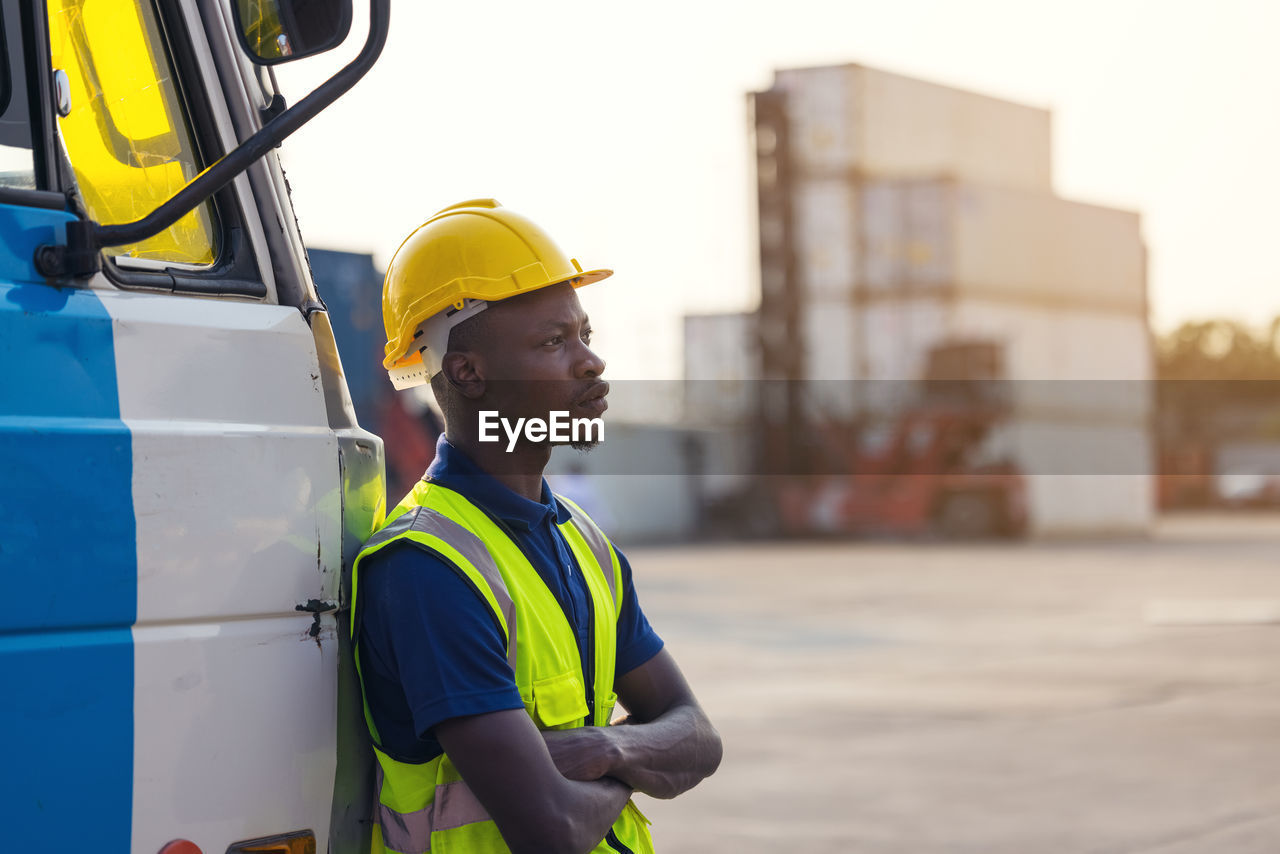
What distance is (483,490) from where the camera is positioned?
2.04m

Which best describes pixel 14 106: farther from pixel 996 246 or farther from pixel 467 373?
pixel 996 246

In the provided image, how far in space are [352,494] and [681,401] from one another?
32.3 meters

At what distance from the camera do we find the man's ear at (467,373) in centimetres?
202

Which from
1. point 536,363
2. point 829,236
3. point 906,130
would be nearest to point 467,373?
point 536,363

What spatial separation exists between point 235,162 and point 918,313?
33560mm

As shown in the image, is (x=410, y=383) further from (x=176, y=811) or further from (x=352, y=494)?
(x=176, y=811)

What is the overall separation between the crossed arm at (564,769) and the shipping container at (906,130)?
106 ft

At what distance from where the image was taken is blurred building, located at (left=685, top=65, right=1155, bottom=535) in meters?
31.9

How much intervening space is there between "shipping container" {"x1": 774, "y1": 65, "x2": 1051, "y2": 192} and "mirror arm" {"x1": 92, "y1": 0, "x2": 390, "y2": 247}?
1282 inches

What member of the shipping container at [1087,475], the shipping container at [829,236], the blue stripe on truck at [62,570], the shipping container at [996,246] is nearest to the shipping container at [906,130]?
the shipping container at [829,236]

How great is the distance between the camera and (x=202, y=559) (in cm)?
165

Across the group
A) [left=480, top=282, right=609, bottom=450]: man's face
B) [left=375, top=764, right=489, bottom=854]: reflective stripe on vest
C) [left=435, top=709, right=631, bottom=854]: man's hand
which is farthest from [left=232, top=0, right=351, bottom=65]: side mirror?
[left=375, top=764, right=489, bottom=854]: reflective stripe on vest

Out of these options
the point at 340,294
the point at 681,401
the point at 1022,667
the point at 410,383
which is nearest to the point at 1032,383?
→ the point at 681,401

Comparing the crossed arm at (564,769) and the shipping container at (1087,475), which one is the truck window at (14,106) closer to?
the crossed arm at (564,769)
